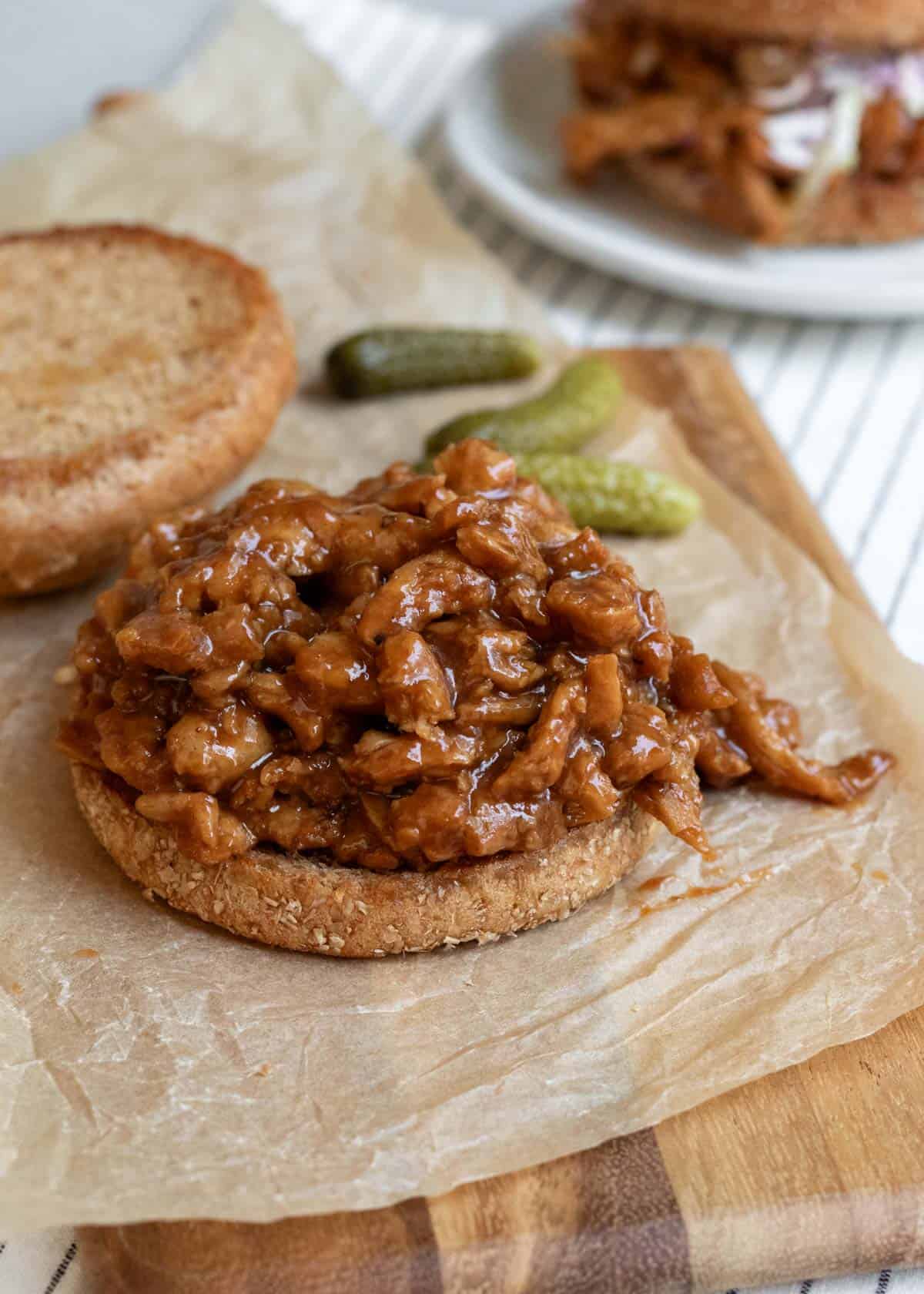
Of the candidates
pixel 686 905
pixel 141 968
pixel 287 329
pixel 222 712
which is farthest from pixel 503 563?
pixel 287 329

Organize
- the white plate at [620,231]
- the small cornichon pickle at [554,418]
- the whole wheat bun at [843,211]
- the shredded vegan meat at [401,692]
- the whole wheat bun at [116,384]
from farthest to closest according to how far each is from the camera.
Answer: the whole wheat bun at [843,211] → the white plate at [620,231] → the small cornichon pickle at [554,418] → the whole wheat bun at [116,384] → the shredded vegan meat at [401,692]

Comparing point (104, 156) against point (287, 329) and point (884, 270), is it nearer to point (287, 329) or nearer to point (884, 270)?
point (287, 329)

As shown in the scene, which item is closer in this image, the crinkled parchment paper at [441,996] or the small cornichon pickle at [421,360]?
the crinkled parchment paper at [441,996]

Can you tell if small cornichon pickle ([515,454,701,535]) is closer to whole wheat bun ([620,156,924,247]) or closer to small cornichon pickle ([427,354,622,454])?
small cornichon pickle ([427,354,622,454])

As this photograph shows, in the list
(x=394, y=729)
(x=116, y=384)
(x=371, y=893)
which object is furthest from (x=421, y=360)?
(x=371, y=893)

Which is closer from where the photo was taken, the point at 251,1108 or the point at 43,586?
the point at 251,1108

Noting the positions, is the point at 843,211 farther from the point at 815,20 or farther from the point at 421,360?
the point at 421,360

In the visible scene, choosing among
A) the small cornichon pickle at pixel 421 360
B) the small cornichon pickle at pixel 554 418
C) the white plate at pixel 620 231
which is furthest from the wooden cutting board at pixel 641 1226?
the white plate at pixel 620 231

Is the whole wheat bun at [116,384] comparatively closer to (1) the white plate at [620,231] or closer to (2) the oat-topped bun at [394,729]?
(2) the oat-topped bun at [394,729]
